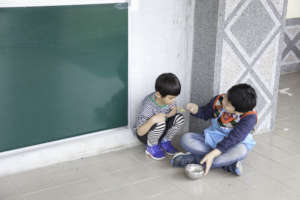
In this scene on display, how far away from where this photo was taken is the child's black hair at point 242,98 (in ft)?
9.90

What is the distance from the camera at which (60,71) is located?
3.06 meters

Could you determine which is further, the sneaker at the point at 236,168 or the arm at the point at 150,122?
the arm at the point at 150,122

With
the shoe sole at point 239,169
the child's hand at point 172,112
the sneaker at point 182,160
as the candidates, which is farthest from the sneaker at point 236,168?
the child's hand at point 172,112

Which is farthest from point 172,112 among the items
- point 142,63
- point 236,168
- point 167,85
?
point 236,168

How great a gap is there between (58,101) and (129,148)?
75 cm

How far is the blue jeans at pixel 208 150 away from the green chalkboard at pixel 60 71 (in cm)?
61

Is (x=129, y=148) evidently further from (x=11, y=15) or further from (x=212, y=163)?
(x=11, y=15)

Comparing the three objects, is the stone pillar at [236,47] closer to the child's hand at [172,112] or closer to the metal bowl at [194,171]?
the child's hand at [172,112]

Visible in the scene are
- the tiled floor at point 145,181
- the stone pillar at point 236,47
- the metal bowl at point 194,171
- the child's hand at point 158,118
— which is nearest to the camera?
the tiled floor at point 145,181

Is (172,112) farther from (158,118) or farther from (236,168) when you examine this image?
(236,168)

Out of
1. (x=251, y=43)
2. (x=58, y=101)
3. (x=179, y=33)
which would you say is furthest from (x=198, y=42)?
(x=58, y=101)

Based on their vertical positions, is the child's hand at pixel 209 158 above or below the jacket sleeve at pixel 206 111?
below

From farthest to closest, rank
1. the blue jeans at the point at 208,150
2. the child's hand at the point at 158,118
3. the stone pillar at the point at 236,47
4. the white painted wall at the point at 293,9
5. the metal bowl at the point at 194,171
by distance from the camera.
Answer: the white painted wall at the point at 293,9
the stone pillar at the point at 236,47
the child's hand at the point at 158,118
the blue jeans at the point at 208,150
the metal bowl at the point at 194,171

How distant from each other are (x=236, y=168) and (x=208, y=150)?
0.82 ft
